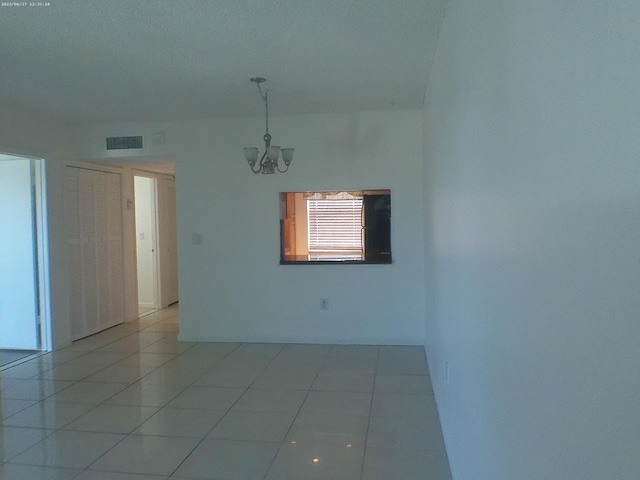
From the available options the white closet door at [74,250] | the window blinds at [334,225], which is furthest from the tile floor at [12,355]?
the window blinds at [334,225]

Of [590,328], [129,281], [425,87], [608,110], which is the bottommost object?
[129,281]

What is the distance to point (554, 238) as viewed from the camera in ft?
2.93

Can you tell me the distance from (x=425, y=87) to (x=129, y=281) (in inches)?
179

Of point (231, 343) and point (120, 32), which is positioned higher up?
point (120, 32)

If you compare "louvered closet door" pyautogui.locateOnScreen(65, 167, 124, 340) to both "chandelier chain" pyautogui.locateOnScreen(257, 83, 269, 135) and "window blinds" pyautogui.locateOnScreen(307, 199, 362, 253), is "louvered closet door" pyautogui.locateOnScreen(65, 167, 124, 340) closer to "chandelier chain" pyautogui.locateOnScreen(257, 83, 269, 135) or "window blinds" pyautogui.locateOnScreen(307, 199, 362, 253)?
"chandelier chain" pyautogui.locateOnScreen(257, 83, 269, 135)

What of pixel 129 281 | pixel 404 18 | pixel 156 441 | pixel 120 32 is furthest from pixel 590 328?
pixel 129 281

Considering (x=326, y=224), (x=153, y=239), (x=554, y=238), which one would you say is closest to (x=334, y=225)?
(x=326, y=224)

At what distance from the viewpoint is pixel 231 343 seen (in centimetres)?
539

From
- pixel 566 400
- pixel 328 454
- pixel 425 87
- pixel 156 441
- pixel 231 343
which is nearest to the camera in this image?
pixel 566 400

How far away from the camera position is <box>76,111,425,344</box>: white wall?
5.09 meters

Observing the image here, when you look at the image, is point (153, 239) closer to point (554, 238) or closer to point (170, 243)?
point (170, 243)

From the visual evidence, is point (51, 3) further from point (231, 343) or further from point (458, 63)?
point (231, 343)

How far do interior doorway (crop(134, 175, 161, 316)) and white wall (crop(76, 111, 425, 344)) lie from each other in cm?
193

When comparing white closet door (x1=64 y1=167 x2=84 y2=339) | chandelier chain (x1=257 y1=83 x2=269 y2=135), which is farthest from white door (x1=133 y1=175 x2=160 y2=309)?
chandelier chain (x1=257 y1=83 x2=269 y2=135)
